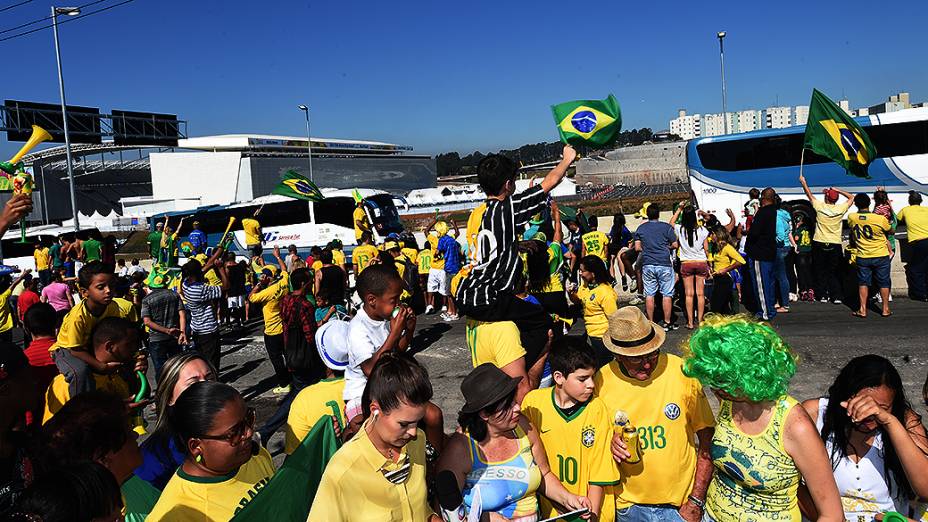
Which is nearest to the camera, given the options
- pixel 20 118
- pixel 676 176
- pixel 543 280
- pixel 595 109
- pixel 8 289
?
pixel 595 109

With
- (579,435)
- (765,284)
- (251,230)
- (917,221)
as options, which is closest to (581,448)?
(579,435)

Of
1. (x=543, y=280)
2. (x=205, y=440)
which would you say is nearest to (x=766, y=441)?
(x=205, y=440)

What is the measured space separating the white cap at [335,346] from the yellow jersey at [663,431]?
1.57 meters

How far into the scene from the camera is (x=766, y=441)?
2848mm

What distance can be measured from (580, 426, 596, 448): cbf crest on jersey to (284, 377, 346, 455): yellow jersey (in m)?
1.39

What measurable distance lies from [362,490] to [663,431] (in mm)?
1690

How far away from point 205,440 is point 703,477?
7.66 feet

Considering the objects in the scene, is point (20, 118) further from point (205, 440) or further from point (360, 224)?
point (205, 440)

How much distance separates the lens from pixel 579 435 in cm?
340

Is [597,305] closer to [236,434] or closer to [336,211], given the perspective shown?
[236,434]

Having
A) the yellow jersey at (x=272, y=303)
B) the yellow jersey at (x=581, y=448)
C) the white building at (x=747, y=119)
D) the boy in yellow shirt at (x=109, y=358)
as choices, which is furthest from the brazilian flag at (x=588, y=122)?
the white building at (x=747, y=119)

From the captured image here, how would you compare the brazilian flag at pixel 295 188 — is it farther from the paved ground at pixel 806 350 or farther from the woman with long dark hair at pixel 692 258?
the woman with long dark hair at pixel 692 258

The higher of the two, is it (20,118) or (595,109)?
(20,118)

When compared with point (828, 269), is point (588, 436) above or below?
above
